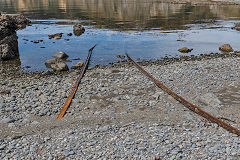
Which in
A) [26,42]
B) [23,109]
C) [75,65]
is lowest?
[23,109]

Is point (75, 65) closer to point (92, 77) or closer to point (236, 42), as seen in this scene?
point (92, 77)

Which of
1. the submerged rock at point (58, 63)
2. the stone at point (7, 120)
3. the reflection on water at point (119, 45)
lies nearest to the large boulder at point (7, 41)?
the reflection on water at point (119, 45)

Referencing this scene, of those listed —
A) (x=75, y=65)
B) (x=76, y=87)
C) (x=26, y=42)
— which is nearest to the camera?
(x=76, y=87)

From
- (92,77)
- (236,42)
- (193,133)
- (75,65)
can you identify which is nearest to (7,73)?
(75,65)

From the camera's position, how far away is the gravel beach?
262 inches

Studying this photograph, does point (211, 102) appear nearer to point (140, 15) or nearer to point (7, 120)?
point (7, 120)

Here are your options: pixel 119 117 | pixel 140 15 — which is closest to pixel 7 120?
pixel 119 117

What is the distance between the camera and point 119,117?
882 cm

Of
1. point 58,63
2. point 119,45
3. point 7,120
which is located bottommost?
point 7,120

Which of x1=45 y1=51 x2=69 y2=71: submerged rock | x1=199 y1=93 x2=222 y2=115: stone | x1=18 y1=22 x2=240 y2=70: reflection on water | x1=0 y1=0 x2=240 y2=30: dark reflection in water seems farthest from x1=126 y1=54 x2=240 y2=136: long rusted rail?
x1=0 y1=0 x2=240 y2=30: dark reflection in water

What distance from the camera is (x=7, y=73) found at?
15016mm

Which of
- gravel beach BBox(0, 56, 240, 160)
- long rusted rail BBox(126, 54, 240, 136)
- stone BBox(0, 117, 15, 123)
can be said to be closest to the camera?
gravel beach BBox(0, 56, 240, 160)

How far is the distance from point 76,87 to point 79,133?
3.98 meters

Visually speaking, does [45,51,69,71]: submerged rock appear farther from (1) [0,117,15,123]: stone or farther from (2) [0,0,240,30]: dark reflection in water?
(2) [0,0,240,30]: dark reflection in water
